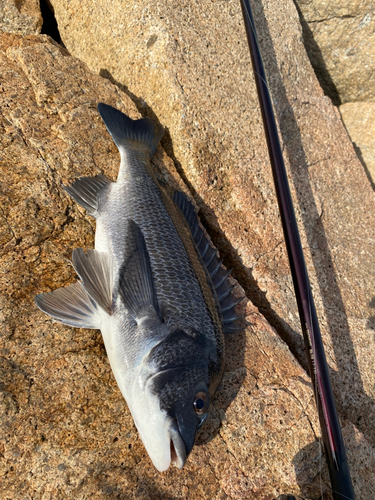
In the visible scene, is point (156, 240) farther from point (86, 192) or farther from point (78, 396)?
point (78, 396)

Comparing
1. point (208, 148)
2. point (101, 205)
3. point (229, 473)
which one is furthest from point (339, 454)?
point (208, 148)

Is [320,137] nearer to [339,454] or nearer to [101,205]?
[101,205]

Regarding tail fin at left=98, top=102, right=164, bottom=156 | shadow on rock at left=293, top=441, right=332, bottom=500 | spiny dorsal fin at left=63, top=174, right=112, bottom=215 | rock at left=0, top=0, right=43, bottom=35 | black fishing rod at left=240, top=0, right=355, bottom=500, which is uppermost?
rock at left=0, top=0, right=43, bottom=35

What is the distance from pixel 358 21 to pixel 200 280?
4786 mm

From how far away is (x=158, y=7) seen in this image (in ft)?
10.6

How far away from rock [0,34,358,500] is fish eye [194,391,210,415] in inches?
13.6

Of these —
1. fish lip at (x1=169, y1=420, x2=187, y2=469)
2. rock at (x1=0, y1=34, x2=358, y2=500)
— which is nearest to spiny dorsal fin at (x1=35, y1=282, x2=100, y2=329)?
rock at (x1=0, y1=34, x2=358, y2=500)

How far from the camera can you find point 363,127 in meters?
5.48

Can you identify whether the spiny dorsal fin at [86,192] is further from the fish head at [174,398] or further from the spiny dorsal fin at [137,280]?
the fish head at [174,398]

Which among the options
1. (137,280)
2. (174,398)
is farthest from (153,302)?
(174,398)

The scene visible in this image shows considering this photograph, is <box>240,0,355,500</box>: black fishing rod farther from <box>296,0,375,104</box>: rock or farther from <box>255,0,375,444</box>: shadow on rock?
<box>296,0,375,104</box>: rock

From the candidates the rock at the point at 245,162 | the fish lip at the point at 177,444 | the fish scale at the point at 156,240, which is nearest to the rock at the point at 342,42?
the rock at the point at 245,162

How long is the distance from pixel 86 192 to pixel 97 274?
0.70 meters

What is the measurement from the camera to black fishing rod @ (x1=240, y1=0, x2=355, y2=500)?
6.32ft
